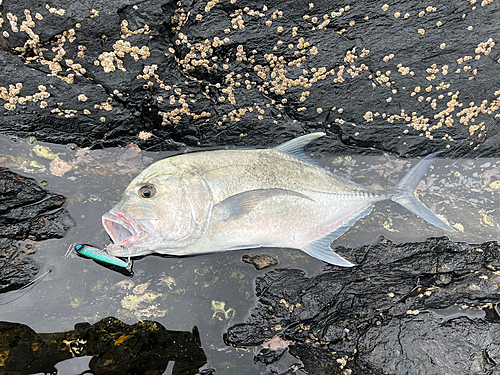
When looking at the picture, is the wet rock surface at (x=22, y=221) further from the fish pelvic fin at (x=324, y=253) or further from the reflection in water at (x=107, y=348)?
the fish pelvic fin at (x=324, y=253)

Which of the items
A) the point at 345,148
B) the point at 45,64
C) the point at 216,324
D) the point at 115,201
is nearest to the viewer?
the point at 45,64

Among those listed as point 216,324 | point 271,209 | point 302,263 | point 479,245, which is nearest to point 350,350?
point 302,263

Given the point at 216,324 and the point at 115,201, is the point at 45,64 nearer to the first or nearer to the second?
the point at 115,201

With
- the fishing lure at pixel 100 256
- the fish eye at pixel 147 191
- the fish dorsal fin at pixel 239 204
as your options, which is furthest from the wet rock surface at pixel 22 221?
the fish dorsal fin at pixel 239 204

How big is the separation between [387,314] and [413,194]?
1112 millimetres

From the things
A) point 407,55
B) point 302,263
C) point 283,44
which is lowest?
point 302,263

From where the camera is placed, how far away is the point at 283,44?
221 centimetres

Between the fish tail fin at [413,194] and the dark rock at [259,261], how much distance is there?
1274 mm

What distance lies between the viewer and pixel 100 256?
7.65 feet

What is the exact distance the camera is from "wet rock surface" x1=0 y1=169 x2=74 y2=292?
2250mm

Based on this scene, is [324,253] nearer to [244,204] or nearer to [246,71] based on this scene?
[244,204]

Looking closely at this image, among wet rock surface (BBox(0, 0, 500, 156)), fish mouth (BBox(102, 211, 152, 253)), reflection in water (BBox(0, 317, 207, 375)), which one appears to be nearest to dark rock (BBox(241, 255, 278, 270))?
reflection in water (BBox(0, 317, 207, 375))

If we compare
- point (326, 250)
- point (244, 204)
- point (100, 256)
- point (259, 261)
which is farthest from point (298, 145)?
point (100, 256)

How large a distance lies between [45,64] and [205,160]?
1.43 m
